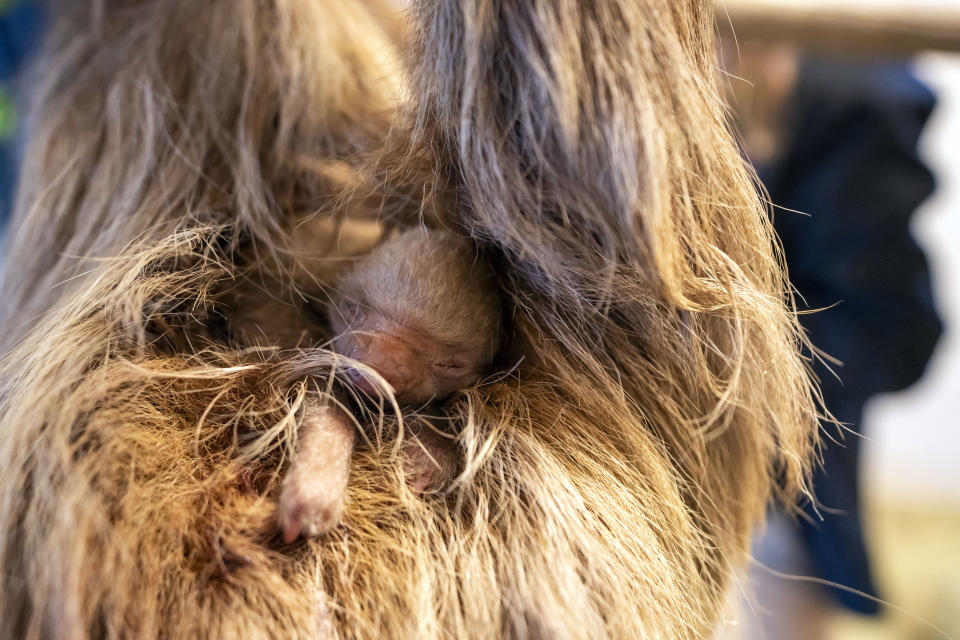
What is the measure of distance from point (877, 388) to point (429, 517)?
90 centimetres

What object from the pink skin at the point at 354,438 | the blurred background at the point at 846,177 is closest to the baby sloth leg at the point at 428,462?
the pink skin at the point at 354,438

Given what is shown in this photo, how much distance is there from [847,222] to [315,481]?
966 millimetres

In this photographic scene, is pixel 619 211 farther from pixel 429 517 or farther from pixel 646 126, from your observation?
pixel 429 517

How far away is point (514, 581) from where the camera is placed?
524mm

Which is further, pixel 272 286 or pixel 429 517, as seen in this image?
pixel 272 286

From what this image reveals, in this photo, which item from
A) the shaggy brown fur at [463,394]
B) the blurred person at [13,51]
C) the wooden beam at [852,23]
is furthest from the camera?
the blurred person at [13,51]

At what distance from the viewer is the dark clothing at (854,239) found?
1.11 meters

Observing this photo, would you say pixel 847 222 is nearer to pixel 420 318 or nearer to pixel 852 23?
pixel 852 23

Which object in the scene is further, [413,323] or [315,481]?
[413,323]

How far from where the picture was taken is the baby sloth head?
0.67m

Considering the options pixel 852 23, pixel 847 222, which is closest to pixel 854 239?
pixel 847 222

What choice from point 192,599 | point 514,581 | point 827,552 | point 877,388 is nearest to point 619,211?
Answer: point 514,581

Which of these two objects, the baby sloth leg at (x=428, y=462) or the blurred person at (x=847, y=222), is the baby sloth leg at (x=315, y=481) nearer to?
the baby sloth leg at (x=428, y=462)

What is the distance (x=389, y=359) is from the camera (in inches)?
26.5
